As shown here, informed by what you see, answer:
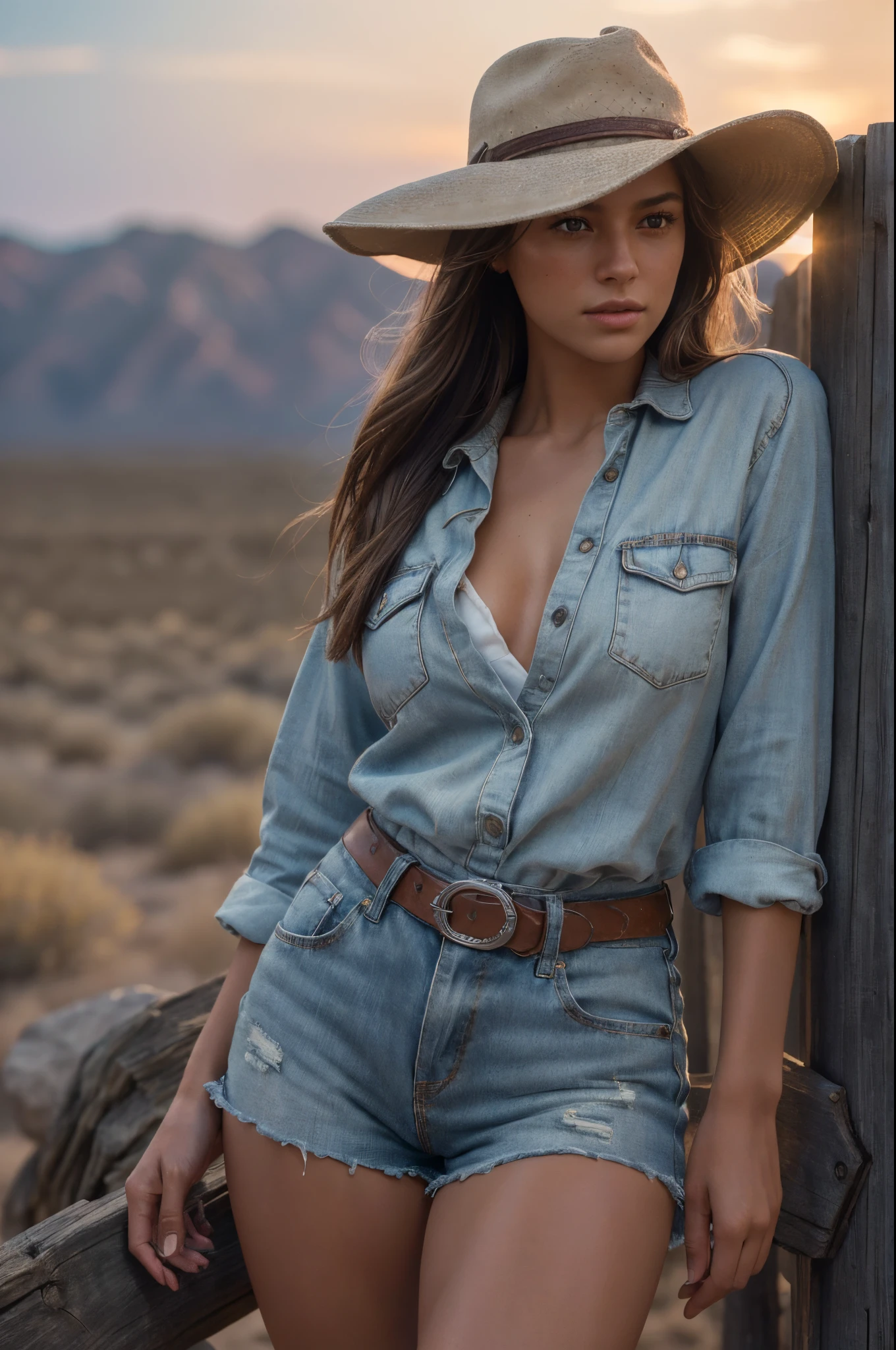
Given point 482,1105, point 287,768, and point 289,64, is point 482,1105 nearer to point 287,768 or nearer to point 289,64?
point 287,768

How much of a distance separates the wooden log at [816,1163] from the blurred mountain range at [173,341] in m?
50.4

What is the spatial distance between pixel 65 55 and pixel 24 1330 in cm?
6516

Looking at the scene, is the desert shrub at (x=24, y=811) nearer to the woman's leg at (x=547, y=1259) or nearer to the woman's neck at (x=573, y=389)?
the woman's neck at (x=573, y=389)

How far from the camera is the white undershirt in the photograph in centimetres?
146

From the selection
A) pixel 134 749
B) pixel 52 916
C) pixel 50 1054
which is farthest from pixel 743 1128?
pixel 134 749

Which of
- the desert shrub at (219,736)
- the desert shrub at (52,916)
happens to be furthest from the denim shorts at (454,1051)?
the desert shrub at (219,736)

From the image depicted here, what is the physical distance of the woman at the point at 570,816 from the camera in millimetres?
1339

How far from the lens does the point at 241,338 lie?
66000mm

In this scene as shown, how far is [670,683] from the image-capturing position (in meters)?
1.38

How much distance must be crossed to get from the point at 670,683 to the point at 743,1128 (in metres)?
0.54

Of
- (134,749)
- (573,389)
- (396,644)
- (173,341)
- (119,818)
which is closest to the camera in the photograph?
(396,644)

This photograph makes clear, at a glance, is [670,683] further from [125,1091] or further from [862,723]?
[125,1091]

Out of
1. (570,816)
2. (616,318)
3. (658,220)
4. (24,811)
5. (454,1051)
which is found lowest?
(24,811)

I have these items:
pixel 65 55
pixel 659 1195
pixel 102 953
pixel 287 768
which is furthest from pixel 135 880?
pixel 65 55
